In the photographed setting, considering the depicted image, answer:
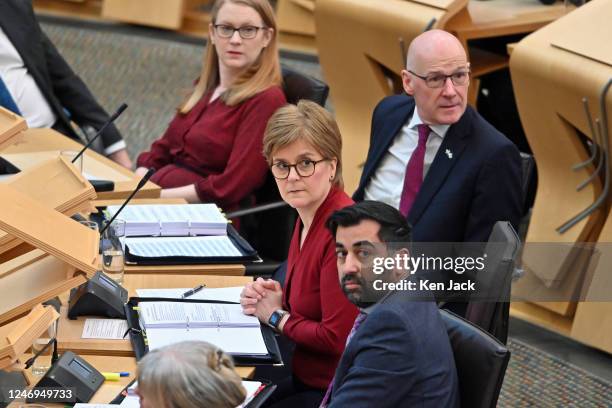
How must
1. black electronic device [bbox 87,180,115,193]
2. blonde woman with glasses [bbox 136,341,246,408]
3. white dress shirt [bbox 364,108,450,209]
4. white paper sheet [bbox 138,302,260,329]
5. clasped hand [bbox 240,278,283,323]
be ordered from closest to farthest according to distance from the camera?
blonde woman with glasses [bbox 136,341,246,408], white paper sheet [bbox 138,302,260,329], clasped hand [bbox 240,278,283,323], white dress shirt [bbox 364,108,450,209], black electronic device [bbox 87,180,115,193]

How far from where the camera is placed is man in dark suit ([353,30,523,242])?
11.0ft

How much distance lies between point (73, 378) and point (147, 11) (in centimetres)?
636

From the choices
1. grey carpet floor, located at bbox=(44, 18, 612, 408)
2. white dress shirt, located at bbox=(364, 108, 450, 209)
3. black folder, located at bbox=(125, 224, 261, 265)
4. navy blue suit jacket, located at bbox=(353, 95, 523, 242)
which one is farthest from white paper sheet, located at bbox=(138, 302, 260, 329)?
grey carpet floor, located at bbox=(44, 18, 612, 408)

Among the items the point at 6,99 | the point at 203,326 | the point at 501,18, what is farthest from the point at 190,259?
the point at 501,18

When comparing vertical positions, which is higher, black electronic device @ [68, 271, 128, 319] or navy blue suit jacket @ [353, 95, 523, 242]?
navy blue suit jacket @ [353, 95, 523, 242]

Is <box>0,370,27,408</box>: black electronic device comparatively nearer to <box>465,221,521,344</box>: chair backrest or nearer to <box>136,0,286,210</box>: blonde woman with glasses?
<box>465,221,521,344</box>: chair backrest

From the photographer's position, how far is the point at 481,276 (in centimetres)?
300

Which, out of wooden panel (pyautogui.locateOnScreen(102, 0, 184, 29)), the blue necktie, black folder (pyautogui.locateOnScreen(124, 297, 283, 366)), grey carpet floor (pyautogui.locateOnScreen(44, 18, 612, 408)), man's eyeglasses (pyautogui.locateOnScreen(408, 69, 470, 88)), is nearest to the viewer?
black folder (pyautogui.locateOnScreen(124, 297, 283, 366))

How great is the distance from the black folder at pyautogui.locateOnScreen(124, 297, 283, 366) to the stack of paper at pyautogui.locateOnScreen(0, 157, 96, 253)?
294 mm

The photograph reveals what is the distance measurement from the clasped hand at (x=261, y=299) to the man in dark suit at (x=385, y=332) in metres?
0.54

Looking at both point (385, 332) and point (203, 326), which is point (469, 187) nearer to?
point (203, 326)

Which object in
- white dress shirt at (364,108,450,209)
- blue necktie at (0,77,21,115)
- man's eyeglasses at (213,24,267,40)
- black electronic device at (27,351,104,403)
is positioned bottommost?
black electronic device at (27,351,104,403)

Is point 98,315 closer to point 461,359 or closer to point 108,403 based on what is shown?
point 108,403

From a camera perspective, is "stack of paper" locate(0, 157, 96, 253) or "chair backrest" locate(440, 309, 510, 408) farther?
"stack of paper" locate(0, 157, 96, 253)
